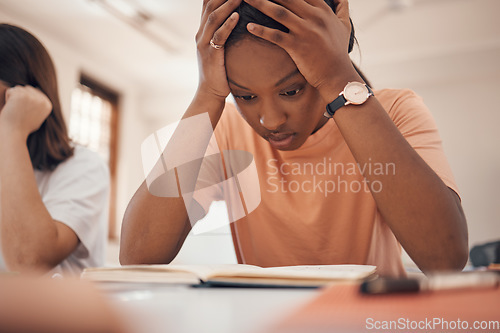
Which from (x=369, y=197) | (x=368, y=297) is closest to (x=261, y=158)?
(x=369, y=197)

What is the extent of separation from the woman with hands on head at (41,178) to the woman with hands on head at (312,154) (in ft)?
0.77

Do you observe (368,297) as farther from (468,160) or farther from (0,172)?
(468,160)

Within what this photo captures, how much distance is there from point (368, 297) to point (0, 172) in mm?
Result: 843

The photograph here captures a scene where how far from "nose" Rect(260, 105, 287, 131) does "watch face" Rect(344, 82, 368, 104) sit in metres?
0.11

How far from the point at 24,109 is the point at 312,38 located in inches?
27.2

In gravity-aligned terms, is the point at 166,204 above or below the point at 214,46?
below

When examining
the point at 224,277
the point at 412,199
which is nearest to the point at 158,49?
the point at 412,199

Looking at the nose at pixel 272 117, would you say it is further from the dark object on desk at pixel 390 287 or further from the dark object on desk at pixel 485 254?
the dark object on desk at pixel 485 254

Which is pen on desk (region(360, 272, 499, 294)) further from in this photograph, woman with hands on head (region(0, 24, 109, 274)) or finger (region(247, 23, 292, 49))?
woman with hands on head (region(0, 24, 109, 274))

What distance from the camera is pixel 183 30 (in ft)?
10.4

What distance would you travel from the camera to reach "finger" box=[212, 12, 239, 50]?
2.09 feet

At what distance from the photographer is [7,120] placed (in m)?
0.88

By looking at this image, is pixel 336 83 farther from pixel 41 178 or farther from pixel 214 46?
pixel 41 178

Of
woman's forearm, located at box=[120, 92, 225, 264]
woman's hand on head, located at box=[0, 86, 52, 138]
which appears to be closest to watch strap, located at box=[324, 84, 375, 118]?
woman's forearm, located at box=[120, 92, 225, 264]
